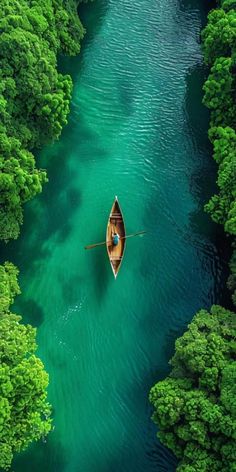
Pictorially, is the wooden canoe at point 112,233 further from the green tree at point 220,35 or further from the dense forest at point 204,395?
the green tree at point 220,35

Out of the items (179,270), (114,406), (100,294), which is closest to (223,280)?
(179,270)

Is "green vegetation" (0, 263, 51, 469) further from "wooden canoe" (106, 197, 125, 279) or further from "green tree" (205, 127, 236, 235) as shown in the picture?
"green tree" (205, 127, 236, 235)

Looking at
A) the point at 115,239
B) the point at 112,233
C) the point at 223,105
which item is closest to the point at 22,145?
the point at 112,233

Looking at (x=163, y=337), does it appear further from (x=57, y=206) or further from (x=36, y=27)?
(x=36, y=27)

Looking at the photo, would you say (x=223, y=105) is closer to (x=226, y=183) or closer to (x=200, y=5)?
(x=226, y=183)

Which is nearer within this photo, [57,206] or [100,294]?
[100,294]
